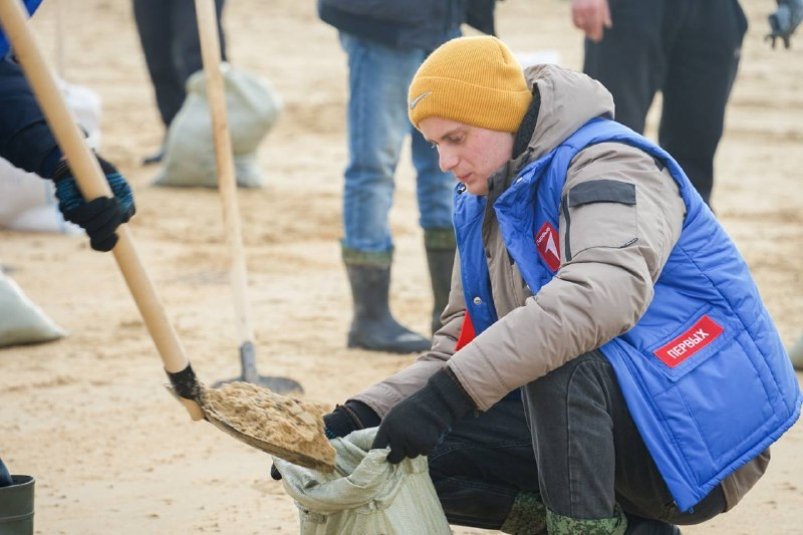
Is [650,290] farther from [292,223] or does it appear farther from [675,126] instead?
[292,223]

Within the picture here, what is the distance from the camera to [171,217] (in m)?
7.61

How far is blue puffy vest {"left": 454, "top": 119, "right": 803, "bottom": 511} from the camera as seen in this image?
264cm

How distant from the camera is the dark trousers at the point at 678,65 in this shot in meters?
4.76

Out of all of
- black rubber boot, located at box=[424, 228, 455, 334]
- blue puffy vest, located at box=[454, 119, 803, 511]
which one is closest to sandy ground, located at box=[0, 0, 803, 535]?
black rubber boot, located at box=[424, 228, 455, 334]

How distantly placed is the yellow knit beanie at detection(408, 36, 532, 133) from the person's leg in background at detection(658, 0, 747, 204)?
214 cm

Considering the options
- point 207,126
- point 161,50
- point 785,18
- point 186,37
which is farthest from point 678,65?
point 161,50

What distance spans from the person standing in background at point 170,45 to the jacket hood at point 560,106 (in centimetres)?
558

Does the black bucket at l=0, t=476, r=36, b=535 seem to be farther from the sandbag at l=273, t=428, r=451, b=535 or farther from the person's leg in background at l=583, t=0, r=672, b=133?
the person's leg in background at l=583, t=0, r=672, b=133

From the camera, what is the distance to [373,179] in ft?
15.9

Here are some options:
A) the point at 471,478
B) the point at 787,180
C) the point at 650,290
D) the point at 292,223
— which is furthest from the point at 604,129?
the point at 787,180

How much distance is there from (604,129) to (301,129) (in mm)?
Answer: 8358

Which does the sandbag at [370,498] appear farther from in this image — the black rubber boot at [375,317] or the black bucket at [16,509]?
the black rubber boot at [375,317]

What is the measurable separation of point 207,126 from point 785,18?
3.95m

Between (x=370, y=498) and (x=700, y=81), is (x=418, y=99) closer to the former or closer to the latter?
(x=370, y=498)
